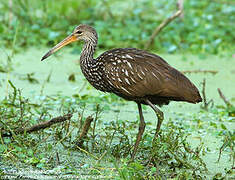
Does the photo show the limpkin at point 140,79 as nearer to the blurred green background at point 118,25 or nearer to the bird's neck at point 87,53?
the bird's neck at point 87,53

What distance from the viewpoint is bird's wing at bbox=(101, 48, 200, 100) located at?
4922 mm

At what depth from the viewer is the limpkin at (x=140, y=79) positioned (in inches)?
194

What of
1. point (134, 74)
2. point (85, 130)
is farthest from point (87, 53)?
point (85, 130)

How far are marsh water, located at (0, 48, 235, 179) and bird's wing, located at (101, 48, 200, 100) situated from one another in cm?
67

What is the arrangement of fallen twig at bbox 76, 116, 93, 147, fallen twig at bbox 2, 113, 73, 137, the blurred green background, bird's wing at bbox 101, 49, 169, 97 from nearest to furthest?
fallen twig at bbox 2, 113, 73, 137
fallen twig at bbox 76, 116, 93, 147
bird's wing at bbox 101, 49, 169, 97
the blurred green background

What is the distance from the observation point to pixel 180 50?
907 centimetres

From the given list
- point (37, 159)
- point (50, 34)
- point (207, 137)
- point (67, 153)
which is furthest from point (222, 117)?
point (50, 34)

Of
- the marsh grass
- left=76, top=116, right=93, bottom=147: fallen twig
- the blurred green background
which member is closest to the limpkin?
the marsh grass

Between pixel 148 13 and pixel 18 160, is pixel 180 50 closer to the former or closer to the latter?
pixel 148 13

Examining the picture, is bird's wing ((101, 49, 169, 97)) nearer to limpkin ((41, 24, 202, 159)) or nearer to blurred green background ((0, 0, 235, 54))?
limpkin ((41, 24, 202, 159))

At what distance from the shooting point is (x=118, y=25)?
970 centimetres

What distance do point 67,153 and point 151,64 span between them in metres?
1.03

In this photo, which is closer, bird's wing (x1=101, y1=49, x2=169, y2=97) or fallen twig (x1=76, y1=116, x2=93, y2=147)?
fallen twig (x1=76, y1=116, x2=93, y2=147)

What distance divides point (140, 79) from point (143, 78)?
0.03 meters
